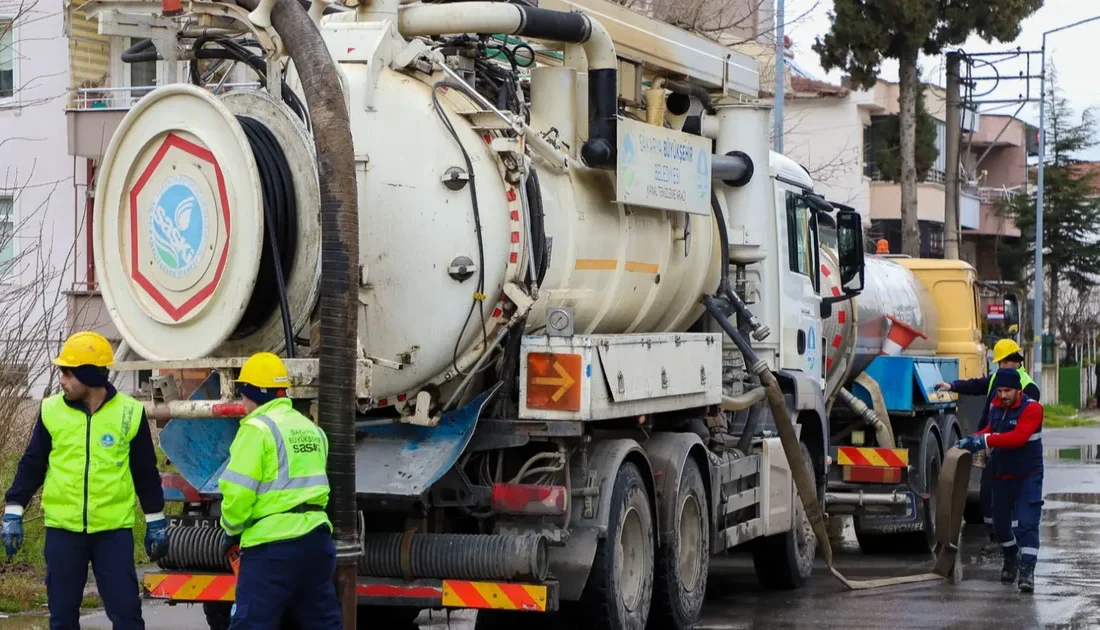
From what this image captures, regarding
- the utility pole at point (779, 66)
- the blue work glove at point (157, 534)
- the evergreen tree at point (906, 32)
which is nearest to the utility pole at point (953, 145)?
the evergreen tree at point (906, 32)

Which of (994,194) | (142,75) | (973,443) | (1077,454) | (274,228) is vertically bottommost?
(1077,454)

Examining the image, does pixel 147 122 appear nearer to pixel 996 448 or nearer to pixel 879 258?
pixel 996 448

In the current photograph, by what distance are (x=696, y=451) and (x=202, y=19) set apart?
12.3 ft

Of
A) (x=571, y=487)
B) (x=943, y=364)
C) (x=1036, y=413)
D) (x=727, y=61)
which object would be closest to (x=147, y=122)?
(x=571, y=487)

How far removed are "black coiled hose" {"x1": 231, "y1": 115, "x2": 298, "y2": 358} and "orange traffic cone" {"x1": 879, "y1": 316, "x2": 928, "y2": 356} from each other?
8707 millimetres

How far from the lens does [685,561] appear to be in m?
9.70

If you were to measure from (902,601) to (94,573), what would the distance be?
5.73 metres

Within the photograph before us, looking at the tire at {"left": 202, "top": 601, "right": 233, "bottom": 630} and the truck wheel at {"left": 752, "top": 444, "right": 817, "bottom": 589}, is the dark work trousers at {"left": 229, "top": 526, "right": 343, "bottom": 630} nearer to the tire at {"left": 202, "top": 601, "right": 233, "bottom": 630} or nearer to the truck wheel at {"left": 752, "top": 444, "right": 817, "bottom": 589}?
the tire at {"left": 202, "top": 601, "right": 233, "bottom": 630}

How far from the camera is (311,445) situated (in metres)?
6.79

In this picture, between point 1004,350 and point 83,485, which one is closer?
point 83,485

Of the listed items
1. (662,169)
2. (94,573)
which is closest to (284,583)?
(94,573)

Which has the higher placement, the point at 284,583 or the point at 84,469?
the point at 84,469

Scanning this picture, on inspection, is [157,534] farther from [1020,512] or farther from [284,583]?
[1020,512]

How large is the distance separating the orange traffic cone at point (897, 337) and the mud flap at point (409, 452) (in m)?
7.72
